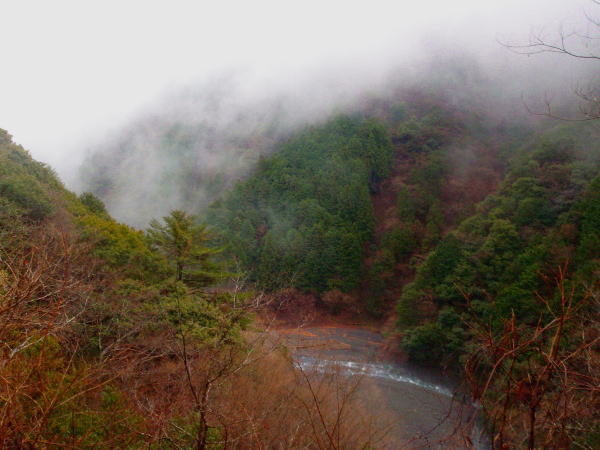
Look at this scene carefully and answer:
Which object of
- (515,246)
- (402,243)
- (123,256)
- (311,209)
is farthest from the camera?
(311,209)

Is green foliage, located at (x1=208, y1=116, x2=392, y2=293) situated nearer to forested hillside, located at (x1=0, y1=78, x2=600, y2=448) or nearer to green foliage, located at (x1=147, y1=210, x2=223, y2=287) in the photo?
forested hillside, located at (x1=0, y1=78, x2=600, y2=448)

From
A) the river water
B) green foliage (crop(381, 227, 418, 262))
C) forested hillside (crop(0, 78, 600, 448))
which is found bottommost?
the river water

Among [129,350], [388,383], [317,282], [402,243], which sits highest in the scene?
[129,350]

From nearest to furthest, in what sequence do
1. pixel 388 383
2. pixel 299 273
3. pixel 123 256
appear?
pixel 123 256
pixel 388 383
pixel 299 273

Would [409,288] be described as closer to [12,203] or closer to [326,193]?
[326,193]

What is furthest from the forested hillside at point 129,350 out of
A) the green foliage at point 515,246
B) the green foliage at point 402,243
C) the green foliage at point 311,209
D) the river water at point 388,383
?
the green foliage at point 402,243

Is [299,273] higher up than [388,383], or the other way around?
[299,273]

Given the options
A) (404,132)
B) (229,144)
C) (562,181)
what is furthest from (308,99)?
(562,181)

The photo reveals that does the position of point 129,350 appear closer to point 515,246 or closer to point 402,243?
point 515,246

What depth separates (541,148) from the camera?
88.1ft

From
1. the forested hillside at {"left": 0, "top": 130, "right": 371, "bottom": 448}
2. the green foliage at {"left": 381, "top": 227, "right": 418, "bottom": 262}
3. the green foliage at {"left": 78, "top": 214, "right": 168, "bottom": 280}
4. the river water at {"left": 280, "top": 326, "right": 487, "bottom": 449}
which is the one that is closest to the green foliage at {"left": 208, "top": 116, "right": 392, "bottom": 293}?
the green foliage at {"left": 381, "top": 227, "right": 418, "bottom": 262}

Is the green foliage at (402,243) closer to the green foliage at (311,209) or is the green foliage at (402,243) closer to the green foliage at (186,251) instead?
the green foliage at (311,209)

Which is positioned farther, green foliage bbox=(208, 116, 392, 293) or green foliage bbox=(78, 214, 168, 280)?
green foliage bbox=(208, 116, 392, 293)

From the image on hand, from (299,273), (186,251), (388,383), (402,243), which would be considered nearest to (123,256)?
(186,251)
